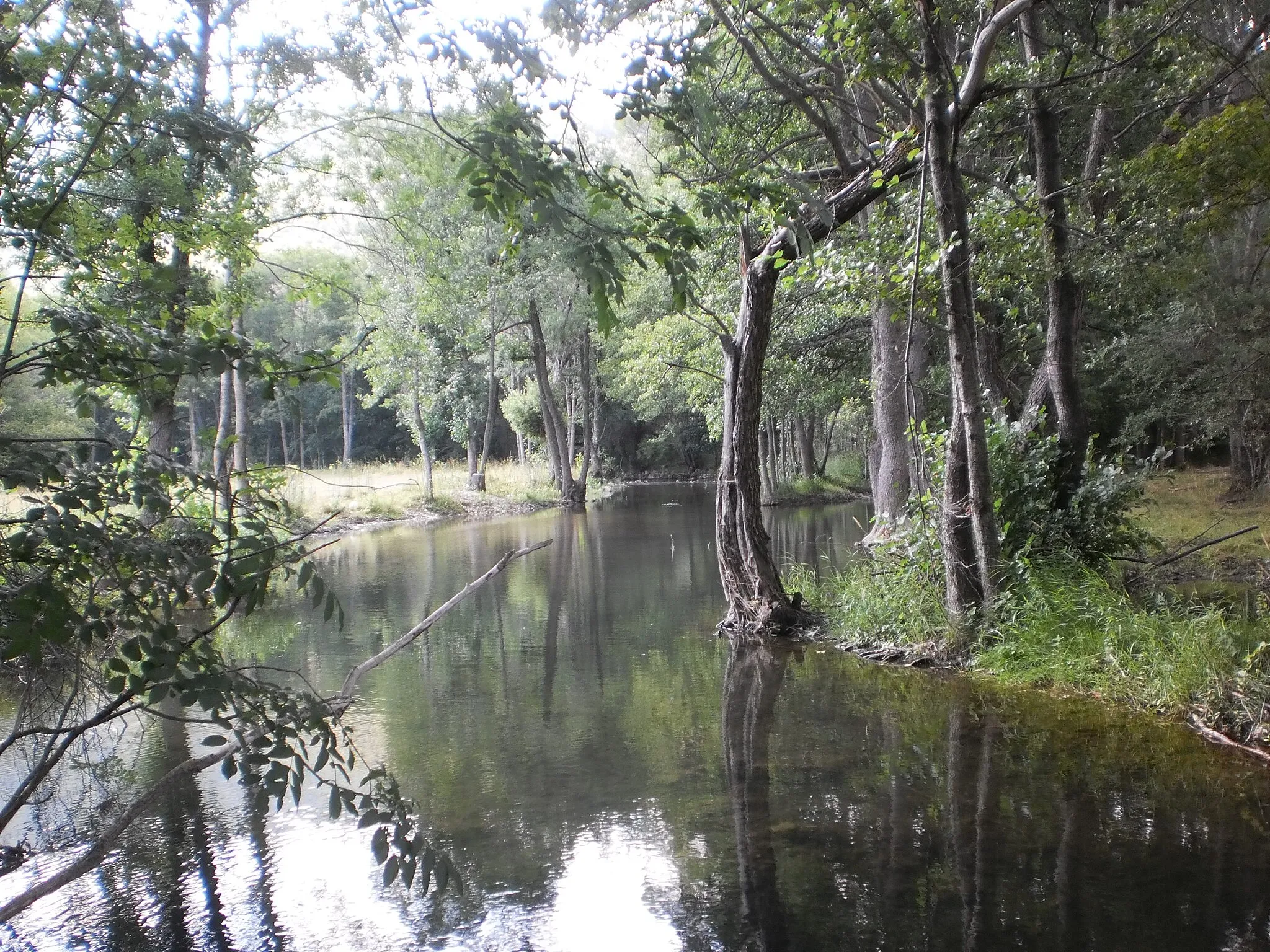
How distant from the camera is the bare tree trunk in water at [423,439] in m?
24.7

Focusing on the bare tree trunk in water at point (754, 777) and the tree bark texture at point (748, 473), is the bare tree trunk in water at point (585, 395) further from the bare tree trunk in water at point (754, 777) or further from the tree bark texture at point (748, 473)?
the bare tree trunk in water at point (754, 777)

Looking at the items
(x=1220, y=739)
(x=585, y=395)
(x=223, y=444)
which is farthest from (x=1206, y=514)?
(x=585, y=395)

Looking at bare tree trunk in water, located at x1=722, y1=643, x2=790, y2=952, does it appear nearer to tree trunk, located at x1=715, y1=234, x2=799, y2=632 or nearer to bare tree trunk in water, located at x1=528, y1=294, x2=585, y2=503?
tree trunk, located at x1=715, y1=234, x2=799, y2=632

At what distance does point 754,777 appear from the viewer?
5.08 m

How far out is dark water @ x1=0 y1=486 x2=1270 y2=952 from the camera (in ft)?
11.5

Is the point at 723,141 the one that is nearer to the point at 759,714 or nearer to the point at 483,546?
the point at 759,714

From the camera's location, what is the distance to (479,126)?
7.52 feet

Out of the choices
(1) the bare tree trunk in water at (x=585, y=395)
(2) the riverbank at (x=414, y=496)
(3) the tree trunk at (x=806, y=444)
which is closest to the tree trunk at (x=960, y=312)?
(2) the riverbank at (x=414, y=496)

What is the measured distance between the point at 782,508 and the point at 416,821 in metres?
21.4

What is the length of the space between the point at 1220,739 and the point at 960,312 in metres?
3.34

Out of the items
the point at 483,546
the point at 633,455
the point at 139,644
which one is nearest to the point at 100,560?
the point at 139,644

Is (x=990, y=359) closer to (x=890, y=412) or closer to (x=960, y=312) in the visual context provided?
(x=890, y=412)

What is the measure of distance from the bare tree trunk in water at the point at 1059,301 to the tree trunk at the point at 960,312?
1.34 m

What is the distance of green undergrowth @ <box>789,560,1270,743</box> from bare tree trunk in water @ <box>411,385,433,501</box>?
58.3 ft
